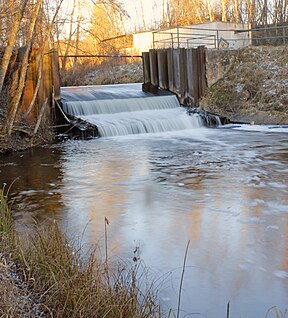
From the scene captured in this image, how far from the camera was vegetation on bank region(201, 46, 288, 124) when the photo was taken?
18.6 meters

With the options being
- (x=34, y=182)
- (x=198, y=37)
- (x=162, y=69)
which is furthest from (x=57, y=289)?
(x=198, y=37)

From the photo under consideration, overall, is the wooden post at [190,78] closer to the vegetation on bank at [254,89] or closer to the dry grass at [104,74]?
the vegetation on bank at [254,89]

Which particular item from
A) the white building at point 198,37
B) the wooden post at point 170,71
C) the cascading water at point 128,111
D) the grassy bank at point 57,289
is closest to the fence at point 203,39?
the white building at point 198,37

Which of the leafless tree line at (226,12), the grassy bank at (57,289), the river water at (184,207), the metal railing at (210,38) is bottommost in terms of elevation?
the river water at (184,207)

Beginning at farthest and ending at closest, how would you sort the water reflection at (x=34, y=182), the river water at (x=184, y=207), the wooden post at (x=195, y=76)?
the wooden post at (x=195, y=76) → the water reflection at (x=34, y=182) → the river water at (x=184, y=207)

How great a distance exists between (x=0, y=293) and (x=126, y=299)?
35.3 inches

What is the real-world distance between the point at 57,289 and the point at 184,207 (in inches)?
165

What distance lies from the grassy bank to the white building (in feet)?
75.2

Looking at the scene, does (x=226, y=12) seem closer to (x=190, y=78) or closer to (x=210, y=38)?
(x=210, y=38)

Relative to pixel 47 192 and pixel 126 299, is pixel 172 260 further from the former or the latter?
pixel 47 192

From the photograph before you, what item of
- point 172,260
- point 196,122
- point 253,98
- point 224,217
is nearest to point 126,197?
point 224,217

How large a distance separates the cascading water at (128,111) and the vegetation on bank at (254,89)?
162cm

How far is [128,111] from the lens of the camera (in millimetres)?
18469

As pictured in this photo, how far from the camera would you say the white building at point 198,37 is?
90.1 ft
